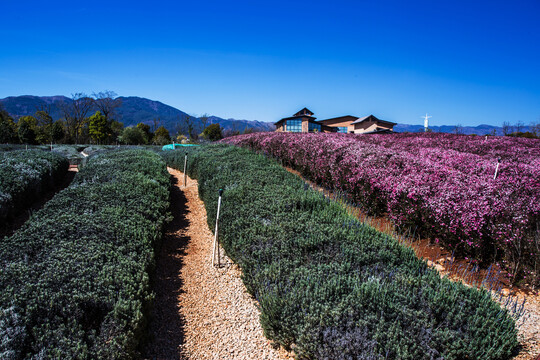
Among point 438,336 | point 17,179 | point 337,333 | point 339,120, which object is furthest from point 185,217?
point 339,120

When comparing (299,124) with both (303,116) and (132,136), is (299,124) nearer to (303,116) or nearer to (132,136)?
(303,116)

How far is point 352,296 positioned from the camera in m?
2.65

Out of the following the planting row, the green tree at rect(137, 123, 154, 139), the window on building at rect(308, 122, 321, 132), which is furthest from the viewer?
the window on building at rect(308, 122, 321, 132)

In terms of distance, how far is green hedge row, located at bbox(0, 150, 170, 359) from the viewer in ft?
7.76

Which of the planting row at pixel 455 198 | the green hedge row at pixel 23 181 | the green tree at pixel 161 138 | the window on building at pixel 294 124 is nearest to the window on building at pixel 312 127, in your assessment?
the window on building at pixel 294 124

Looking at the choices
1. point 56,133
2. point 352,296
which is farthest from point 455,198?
point 56,133

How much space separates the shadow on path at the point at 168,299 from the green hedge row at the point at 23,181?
140 inches

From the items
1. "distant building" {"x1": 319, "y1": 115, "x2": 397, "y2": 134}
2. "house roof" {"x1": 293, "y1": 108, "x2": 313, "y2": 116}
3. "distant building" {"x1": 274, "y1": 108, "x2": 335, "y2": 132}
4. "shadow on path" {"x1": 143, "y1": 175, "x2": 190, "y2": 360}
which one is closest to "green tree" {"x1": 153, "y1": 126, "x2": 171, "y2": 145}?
"distant building" {"x1": 274, "y1": 108, "x2": 335, "y2": 132}

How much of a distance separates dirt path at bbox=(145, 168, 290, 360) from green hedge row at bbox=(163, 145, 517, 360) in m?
0.31

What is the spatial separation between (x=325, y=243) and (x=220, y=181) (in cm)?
377

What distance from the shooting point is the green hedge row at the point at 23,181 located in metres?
6.34

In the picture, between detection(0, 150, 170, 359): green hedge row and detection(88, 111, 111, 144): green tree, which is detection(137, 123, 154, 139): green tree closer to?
detection(88, 111, 111, 144): green tree

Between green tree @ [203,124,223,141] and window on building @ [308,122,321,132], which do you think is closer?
green tree @ [203,124,223,141]

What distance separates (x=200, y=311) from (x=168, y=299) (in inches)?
21.6
